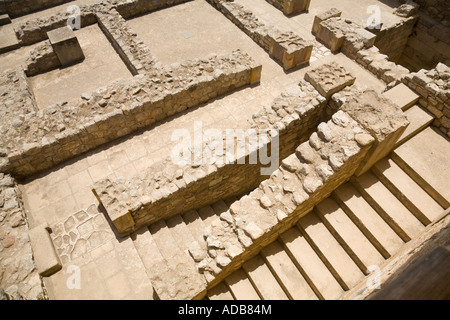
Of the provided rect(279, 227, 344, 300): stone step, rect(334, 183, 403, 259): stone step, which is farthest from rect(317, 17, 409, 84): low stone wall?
rect(279, 227, 344, 300): stone step

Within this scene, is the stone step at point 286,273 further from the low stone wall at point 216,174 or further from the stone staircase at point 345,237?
the low stone wall at point 216,174

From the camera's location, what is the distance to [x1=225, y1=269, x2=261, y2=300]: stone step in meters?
5.31

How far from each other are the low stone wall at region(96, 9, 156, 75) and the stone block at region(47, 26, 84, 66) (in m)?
1.24

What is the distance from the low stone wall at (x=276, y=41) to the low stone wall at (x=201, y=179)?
1934 mm

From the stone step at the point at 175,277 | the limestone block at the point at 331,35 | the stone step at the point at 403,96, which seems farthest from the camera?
the limestone block at the point at 331,35

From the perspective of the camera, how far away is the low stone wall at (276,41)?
28.5ft

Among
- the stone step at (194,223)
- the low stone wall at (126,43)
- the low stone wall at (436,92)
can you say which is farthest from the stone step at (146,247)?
the low stone wall at (436,92)

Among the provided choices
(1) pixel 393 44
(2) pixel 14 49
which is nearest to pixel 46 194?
(2) pixel 14 49

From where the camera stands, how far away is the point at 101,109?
7.12 meters

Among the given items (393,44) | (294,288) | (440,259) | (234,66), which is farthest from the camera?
(393,44)

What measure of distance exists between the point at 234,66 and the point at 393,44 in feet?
25.1

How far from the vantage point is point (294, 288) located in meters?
5.23

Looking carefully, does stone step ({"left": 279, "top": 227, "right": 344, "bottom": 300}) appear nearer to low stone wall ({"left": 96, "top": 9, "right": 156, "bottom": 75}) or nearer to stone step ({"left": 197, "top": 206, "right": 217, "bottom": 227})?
stone step ({"left": 197, "top": 206, "right": 217, "bottom": 227})

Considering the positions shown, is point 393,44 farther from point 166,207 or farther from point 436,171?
point 166,207
